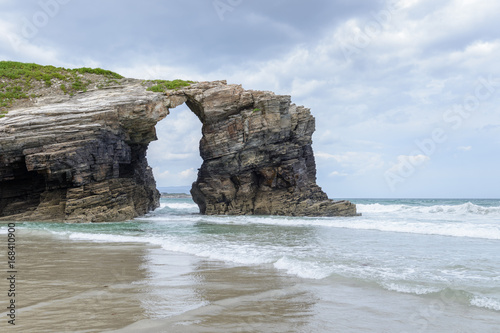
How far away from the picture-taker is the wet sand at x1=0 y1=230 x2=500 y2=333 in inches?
189

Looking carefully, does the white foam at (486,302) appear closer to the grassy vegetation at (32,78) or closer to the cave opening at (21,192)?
the cave opening at (21,192)

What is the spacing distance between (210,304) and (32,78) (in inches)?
1398

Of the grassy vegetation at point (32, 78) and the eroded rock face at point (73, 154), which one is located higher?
the grassy vegetation at point (32, 78)

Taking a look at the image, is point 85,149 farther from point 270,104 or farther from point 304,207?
point 304,207

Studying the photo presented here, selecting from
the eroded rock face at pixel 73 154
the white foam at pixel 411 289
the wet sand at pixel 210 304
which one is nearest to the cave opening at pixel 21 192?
the eroded rock face at pixel 73 154

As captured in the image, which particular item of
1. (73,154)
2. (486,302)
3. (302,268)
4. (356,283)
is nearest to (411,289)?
(356,283)

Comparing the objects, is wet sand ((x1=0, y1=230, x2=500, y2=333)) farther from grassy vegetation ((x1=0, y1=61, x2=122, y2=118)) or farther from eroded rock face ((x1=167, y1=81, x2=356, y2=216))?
grassy vegetation ((x1=0, y1=61, x2=122, y2=118))

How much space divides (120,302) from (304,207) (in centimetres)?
2931

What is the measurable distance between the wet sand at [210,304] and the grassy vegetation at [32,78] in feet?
89.4

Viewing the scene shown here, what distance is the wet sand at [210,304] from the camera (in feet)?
15.8

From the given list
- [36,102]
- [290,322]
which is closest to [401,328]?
[290,322]

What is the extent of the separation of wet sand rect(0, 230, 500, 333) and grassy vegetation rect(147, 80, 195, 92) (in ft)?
82.8

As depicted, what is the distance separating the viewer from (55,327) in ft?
14.9

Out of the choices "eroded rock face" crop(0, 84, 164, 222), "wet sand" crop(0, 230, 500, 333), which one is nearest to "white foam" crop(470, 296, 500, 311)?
"wet sand" crop(0, 230, 500, 333)
